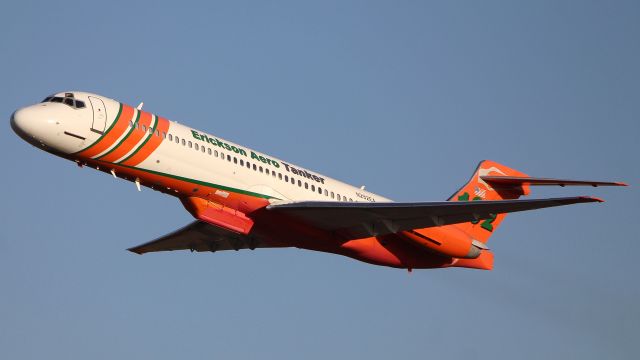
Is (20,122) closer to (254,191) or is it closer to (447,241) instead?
(254,191)

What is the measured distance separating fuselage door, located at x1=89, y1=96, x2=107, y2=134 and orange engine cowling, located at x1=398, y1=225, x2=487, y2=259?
35.2 feet

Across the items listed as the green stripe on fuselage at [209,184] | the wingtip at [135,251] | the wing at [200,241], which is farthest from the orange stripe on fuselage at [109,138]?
the wingtip at [135,251]

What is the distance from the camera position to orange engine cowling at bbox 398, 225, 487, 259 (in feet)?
118

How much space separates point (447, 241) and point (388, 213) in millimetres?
3710

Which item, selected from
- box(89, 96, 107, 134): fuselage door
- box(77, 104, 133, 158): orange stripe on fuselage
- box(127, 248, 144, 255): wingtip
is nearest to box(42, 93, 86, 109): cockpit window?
box(89, 96, 107, 134): fuselage door

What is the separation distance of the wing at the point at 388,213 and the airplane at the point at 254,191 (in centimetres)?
3

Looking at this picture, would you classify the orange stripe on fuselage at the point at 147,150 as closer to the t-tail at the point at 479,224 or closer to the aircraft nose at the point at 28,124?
the aircraft nose at the point at 28,124

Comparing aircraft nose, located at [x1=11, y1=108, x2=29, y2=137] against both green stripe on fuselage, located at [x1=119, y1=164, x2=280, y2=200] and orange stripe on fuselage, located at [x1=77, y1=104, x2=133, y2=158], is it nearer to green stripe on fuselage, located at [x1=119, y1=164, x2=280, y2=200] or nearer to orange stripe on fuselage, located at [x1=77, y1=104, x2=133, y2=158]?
orange stripe on fuselage, located at [x1=77, y1=104, x2=133, y2=158]

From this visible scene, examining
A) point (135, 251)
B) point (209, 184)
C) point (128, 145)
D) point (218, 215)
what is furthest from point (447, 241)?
point (135, 251)

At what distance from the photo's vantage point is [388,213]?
33656 mm

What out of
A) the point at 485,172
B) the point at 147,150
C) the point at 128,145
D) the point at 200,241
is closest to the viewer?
the point at 128,145

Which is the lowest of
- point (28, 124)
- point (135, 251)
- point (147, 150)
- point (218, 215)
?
point (135, 251)

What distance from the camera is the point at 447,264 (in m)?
37.7

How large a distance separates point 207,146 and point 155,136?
1654 mm
